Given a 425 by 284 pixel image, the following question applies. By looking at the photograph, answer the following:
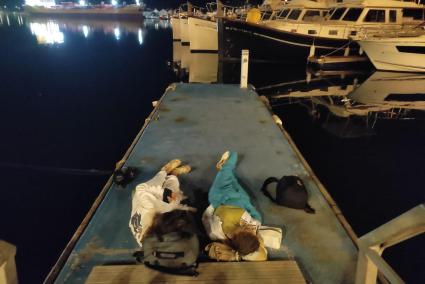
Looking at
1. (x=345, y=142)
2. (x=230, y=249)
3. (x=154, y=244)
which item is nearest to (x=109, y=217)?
(x=154, y=244)

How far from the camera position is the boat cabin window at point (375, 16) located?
1803cm

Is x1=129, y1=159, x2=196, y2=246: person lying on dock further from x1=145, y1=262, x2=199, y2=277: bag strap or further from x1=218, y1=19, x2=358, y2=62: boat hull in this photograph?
x1=218, y1=19, x2=358, y2=62: boat hull

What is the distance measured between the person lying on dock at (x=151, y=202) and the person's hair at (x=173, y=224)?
103mm

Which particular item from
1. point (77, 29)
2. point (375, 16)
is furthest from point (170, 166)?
point (77, 29)

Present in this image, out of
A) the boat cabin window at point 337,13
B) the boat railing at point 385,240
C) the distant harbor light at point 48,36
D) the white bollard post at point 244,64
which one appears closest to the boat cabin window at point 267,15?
the boat cabin window at point 337,13

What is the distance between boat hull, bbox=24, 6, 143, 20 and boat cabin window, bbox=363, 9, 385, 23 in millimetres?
80794

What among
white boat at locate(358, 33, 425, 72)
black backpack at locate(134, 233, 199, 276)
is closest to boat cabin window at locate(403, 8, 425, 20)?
white boat at locate(358, 33, 425, 72)

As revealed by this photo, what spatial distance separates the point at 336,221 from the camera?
3.44 m

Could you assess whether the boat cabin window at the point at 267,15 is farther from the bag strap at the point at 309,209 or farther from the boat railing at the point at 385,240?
the boat railing at the point at 385,240

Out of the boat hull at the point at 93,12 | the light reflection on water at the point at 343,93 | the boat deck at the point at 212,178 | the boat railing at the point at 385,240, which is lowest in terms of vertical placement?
the light reflection on water at the point at 343,93

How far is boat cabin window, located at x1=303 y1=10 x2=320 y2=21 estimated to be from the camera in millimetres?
20109

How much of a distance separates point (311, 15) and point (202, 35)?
360 inches

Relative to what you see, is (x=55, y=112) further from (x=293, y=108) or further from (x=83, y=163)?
(x=293, y=108)

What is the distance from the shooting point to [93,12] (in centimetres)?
9581
